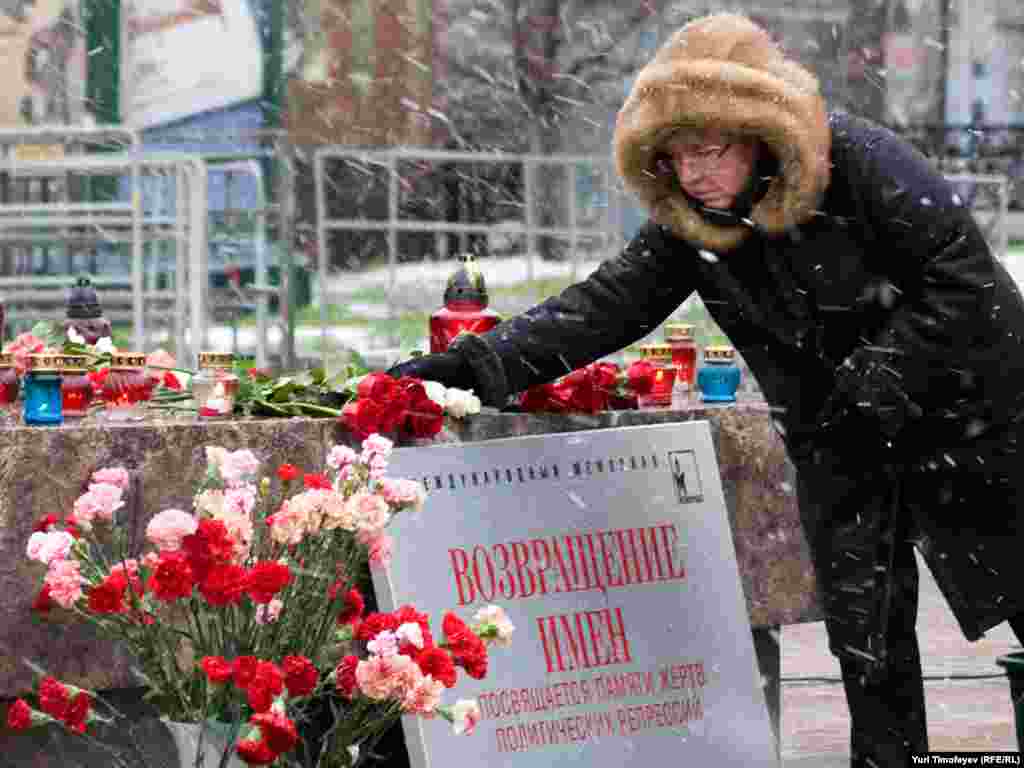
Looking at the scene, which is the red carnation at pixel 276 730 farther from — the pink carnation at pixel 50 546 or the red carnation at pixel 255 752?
the pink carnation at pixel 50 546

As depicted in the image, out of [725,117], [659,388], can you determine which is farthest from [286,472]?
[659,388]

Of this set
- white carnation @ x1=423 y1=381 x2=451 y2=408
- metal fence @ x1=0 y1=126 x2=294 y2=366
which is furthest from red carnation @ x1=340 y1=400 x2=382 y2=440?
metal fence @ x1=0 y1=126 x2=294 y2=366

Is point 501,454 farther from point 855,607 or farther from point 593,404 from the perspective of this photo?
point 855,607

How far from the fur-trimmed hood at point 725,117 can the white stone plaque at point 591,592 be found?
2.03 feet

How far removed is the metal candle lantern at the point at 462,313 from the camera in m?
5.67

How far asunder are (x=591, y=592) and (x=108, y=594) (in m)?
1.44

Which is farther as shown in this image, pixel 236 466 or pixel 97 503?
pixel 236 466

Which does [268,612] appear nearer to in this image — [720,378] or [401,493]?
[401,493]

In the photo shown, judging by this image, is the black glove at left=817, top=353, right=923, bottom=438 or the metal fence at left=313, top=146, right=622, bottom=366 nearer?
the black glove at left=817, top=353, right=923, bottom=438

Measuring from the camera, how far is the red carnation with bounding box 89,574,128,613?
4.23m

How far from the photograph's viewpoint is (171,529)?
4.24 meters

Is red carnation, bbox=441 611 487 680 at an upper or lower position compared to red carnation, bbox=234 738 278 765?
upper

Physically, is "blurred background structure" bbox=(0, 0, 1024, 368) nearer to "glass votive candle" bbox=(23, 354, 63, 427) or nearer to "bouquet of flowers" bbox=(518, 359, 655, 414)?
"bouquet of flowers" bbox=(518, 359, 655, 414)

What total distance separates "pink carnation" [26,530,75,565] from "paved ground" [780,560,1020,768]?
2.53 metres
